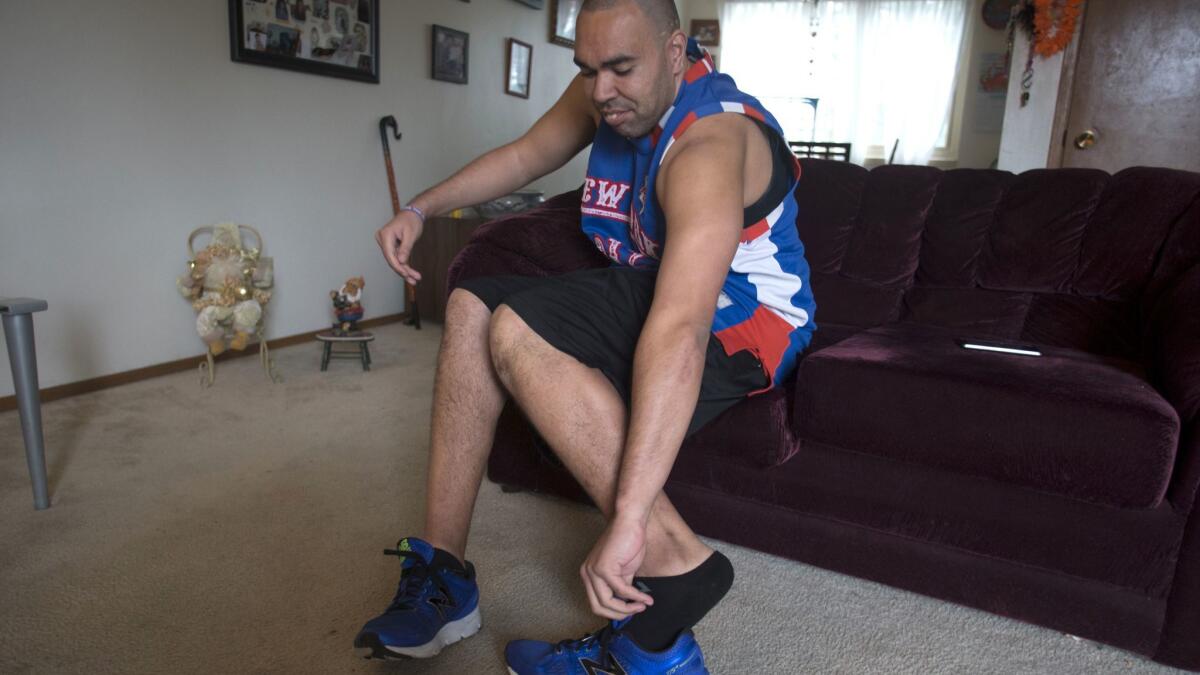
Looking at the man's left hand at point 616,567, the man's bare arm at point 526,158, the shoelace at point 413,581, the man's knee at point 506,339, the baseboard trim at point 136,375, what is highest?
the man's bare arm at point 526,158

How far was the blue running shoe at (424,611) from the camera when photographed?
1115 millimetres

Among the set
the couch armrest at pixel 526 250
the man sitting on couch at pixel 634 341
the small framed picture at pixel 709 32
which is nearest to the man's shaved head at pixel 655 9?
the man sitting on couch at pixel 634 341

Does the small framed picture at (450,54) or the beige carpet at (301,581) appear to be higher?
the small framed picture at (450,54)

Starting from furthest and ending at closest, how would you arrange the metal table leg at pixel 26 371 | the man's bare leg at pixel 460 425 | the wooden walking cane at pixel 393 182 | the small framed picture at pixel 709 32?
the small framed picture at pixel 709 32
the wooden walking cane at pixel 393 182
the metal table leg at pixel 26 371
the man's bare leg at pixel 460 425

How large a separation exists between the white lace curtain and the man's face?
578cm

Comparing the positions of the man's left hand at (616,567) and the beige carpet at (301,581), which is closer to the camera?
the man's left hand at (616,567)

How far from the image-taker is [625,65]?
1.16 m

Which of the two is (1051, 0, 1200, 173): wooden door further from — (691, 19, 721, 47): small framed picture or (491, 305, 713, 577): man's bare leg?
(691, 19, 721, 47): small framed picture

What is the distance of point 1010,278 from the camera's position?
1.92 metres

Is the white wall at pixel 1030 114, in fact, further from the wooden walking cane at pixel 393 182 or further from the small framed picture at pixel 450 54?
the wooden walking cane at pixel 393 182

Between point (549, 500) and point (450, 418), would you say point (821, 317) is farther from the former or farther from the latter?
point (450, 418)

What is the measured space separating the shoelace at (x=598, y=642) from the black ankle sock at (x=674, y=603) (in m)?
0.05

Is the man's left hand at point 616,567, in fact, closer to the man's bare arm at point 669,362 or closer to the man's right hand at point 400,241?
the man's bare arm at point 669,362

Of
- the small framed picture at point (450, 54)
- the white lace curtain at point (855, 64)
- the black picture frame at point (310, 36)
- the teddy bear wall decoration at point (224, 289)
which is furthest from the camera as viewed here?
the white lace curtain at point (855, 64)
